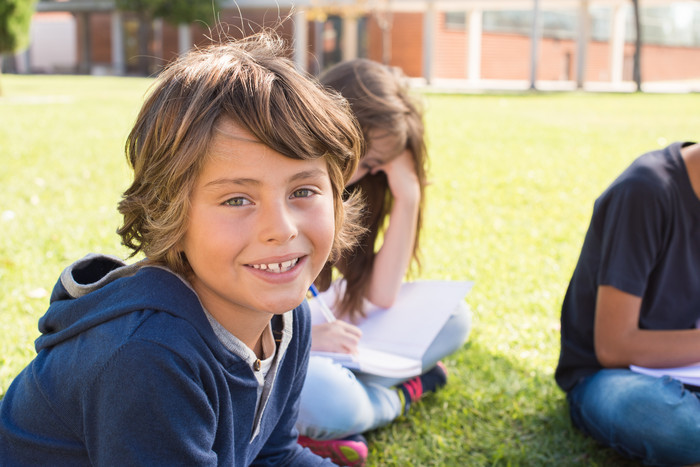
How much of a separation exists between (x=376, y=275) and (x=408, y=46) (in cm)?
3079

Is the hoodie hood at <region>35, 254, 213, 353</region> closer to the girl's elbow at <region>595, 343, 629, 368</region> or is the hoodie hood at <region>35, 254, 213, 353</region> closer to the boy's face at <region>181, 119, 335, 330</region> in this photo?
the boy's face at <region>181, 119, 335, 330</region>

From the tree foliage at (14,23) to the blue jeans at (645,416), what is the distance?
16.9 m

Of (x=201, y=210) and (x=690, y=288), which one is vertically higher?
(x=201, y=210)

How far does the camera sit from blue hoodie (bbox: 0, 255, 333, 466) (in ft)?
4.06

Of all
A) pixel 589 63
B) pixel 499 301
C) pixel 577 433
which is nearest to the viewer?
pixel 577 433

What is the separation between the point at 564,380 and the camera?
2432mm

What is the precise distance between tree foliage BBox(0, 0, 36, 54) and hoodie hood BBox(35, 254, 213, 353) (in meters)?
16.9

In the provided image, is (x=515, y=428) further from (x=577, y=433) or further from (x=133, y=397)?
(x=133, y=397)

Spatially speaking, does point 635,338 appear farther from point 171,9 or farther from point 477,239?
point 171,9

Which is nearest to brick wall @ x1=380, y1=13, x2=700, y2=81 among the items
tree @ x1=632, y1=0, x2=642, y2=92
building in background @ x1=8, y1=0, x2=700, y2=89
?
building in background @ x1=8, y1=0, x2=700, y2=89

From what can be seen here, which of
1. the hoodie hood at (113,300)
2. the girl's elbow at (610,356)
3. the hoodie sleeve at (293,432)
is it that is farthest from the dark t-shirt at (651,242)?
the hoodie hood at (113,300)

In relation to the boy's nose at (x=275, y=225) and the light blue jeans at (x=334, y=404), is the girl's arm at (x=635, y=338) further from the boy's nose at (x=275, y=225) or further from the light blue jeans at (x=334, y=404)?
the boy's nose at (x=275, y=225)

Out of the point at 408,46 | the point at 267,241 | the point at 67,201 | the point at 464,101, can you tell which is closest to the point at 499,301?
the point at 267,241

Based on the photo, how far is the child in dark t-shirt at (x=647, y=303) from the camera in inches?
82.6
